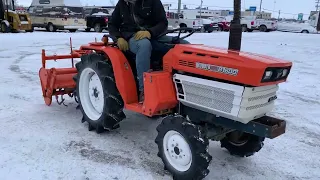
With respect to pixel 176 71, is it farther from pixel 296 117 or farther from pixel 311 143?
pixel 296 117

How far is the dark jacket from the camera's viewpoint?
12.1 feet

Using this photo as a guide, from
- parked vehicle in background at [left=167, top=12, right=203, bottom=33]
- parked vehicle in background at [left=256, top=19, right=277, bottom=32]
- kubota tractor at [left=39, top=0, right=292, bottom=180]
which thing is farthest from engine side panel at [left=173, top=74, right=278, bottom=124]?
parked vehicle in background at [left=256, top=19, right=277, bottom=32]

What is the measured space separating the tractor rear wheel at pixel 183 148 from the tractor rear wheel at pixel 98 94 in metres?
0.84

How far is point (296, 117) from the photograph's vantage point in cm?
492

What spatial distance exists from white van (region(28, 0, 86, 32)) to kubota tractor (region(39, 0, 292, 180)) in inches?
694

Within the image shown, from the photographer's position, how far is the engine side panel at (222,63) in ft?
8.45

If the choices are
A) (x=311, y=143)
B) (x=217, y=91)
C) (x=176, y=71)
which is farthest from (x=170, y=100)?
(x=311, y=143)

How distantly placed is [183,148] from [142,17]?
1603 millimetres

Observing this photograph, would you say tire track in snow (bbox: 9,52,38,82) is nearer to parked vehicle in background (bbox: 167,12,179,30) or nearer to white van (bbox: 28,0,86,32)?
white van (bbox: 28,0,86,32)

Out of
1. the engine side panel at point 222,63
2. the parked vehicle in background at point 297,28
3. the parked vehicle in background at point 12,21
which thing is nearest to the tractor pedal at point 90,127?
the engine side panel at point 222,63

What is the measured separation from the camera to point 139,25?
12.3 feet

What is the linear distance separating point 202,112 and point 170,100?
32 centimetres

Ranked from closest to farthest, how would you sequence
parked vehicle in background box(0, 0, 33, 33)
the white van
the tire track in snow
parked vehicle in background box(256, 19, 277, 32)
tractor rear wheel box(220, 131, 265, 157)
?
tractor rear wheel box(220, 131, 265, 157), the tire track in snow, parked vehicle in background box(0, 0, 33, 33), the white van, parked vehicle in background box(256, 19, 277, 32)

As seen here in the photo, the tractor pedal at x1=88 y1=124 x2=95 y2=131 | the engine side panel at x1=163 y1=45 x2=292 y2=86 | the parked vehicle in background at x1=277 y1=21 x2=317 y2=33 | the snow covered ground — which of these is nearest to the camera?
the engine side panel at x1=163 y1=45 x2=292 y2=86
